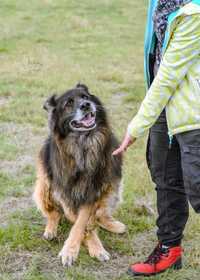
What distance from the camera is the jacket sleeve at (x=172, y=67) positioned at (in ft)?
9.00

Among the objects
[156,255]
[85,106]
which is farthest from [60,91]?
[156,255]

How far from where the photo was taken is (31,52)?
11.4 metres

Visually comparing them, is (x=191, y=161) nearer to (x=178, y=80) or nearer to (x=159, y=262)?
(x=178, y=80)

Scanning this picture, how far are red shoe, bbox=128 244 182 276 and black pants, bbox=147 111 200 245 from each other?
0.20ft

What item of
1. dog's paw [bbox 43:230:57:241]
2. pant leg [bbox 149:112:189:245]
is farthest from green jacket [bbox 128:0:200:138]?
dog's paw [bbox 43:230:57:241]

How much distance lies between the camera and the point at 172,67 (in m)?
2.84

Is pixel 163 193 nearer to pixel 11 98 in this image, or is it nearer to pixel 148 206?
pixel 148 206

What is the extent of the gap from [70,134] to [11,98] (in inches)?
177

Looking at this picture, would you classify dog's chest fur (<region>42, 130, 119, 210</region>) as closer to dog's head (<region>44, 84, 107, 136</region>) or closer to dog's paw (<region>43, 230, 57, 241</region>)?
dog's head (<region>44, 84, 107, 136</region>)

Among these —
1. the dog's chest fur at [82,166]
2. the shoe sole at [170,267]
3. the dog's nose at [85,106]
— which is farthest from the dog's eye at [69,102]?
the shoe sole at [170,267]

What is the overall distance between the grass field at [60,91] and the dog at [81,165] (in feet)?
0.61

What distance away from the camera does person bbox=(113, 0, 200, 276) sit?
2781mm

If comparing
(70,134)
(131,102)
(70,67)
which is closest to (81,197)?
(70,134)

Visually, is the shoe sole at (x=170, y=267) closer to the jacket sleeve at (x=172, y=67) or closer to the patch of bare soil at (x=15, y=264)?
the patch of bare soil at (x=15, y=264)
